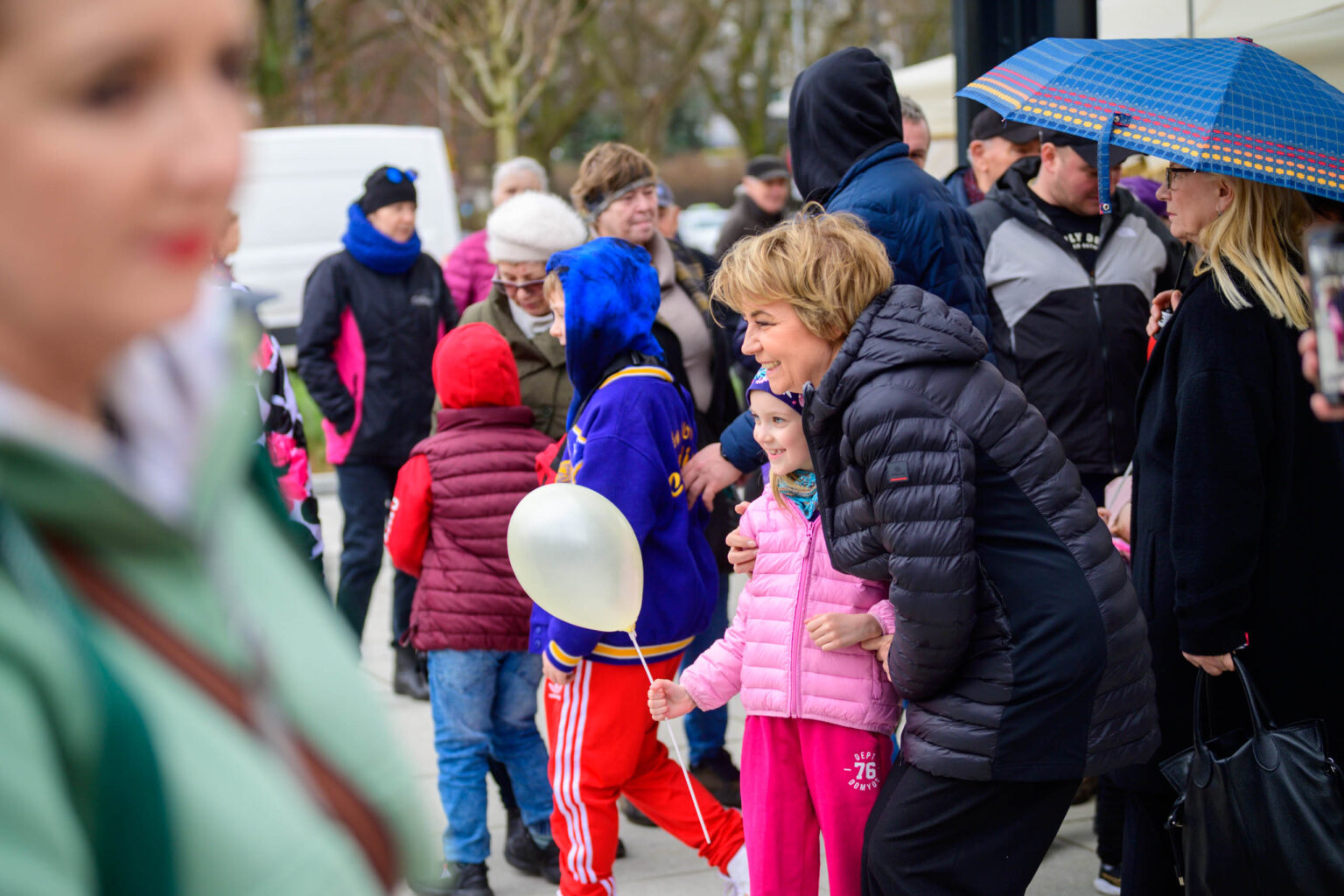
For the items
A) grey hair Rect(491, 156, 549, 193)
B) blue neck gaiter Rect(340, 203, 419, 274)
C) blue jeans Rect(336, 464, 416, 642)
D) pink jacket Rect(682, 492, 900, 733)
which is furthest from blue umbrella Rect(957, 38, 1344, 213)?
grey hair Rect(491, 156, 549, 193)

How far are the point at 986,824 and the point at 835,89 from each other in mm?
1997

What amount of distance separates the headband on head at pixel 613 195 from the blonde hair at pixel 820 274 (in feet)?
7.06

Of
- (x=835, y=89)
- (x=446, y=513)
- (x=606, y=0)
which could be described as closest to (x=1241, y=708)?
(x=835, y=89)

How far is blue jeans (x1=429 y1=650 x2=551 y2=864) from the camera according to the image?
13.2 feet

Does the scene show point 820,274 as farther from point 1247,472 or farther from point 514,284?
point 514,284

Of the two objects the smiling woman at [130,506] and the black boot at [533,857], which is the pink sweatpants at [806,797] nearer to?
the black boot at [533,857]

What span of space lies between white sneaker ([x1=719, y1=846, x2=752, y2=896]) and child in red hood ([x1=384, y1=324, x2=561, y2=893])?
0.81m

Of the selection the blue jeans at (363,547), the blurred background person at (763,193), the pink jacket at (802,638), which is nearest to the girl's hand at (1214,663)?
the pink jacket at (802,638)

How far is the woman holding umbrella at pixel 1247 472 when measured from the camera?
293 centimetres

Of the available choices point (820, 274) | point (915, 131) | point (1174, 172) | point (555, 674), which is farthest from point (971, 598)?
point (915, 131)

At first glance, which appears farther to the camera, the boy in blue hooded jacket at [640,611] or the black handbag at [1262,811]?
the boy in blue hooded jacket at [640,611]

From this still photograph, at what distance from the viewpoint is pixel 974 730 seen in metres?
2.53

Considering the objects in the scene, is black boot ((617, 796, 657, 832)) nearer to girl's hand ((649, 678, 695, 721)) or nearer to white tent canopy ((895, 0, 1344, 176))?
girl's hand ((649, 678, 695, 721))

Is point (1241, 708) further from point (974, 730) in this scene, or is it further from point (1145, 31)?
point (1145, 31)
